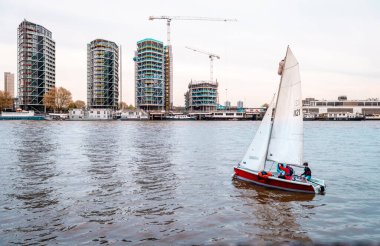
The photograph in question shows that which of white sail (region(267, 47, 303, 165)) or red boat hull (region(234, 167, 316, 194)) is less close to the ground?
white sail (region(267, 47, 303, 165))

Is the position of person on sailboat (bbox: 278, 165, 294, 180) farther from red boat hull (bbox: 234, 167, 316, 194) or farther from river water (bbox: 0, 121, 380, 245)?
river water (bbox: 0, 121, 380, 245)

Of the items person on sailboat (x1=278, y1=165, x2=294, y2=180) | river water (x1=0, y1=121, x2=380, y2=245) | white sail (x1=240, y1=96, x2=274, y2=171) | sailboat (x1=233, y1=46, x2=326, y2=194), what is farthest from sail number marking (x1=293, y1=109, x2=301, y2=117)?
river water (x1=0, y1=121, x2=380, y2=245)

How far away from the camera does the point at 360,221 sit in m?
18.8

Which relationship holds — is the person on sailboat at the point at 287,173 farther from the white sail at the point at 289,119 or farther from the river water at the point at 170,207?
the river water at the point at 170,207

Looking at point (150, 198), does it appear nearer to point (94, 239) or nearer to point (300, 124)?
point (94, 239)

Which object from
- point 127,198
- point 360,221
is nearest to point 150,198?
point 127,198

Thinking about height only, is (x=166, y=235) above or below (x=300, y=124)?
below

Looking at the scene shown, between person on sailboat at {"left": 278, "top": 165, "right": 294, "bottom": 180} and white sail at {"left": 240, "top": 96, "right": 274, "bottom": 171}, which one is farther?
white sail at {"left": 240, "top": 96, "right": 274, "bottom": 171}

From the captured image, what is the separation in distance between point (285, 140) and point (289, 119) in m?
1.74

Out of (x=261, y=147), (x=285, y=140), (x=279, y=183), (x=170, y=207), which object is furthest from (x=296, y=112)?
(x=170, y=207)

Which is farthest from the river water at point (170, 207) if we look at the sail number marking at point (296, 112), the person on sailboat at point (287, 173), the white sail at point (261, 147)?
the sail number marking at point (296, 112)

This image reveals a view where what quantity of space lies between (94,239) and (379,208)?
18.3 m

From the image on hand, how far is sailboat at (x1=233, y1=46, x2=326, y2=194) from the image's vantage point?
24.6m

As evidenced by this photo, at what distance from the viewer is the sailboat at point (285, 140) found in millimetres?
Answer: 24562
